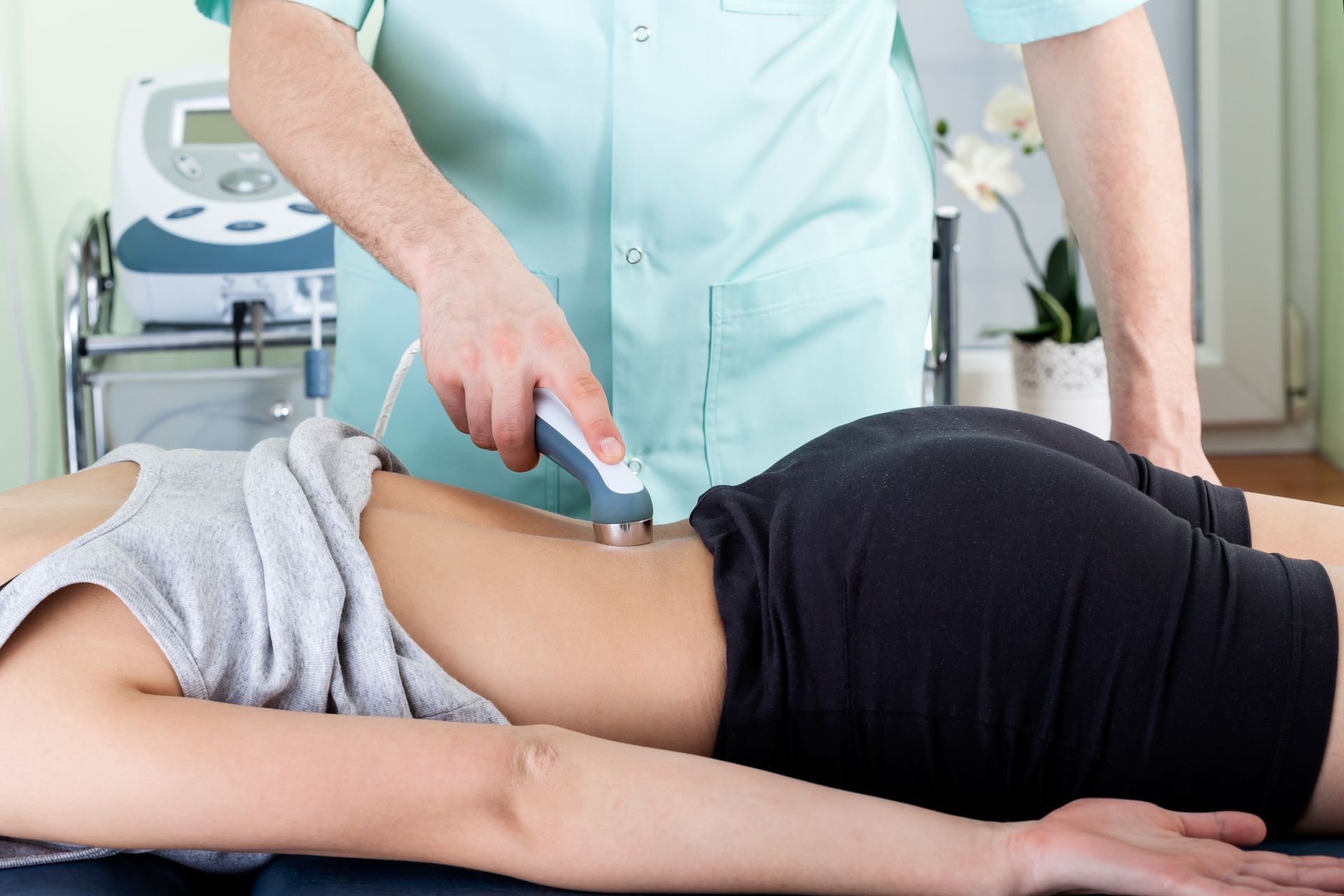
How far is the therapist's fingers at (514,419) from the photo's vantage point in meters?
0.84

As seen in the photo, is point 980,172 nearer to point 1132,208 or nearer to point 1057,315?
point 1057,315

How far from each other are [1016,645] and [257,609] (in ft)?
1.57

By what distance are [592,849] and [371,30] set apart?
242 centimetres

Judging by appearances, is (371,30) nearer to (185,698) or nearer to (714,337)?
(714,337)

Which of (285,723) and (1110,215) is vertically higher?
(1110,215)

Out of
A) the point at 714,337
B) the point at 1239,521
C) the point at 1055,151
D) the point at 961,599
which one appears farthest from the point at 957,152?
the point at 961,599

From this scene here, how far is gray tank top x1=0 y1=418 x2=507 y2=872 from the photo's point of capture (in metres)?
0.72

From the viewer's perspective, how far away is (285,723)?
0.68 metres

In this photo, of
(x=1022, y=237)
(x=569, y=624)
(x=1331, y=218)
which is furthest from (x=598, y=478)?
(x=1331, y=218)

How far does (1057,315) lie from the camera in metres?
2.50

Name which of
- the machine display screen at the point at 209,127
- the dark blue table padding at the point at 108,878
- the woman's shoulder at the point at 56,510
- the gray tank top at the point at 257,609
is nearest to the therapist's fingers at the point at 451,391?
the gray tank top at the point at 257,609

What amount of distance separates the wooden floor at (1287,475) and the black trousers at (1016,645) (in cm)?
177

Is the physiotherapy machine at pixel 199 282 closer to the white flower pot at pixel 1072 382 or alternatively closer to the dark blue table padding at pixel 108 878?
the white flower pot at pixel 1072 382

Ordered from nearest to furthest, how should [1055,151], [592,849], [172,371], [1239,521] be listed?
[592,849] → [1239,521] → [1055,151] → [172,371]
